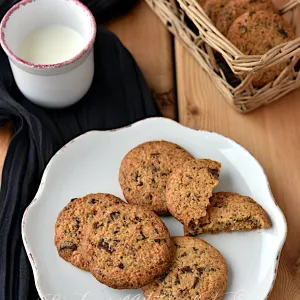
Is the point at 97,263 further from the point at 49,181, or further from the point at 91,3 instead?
the point at 91,3

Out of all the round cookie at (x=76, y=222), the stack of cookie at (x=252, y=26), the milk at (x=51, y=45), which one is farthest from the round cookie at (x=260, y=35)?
the round cookie at (x=76, y=222)

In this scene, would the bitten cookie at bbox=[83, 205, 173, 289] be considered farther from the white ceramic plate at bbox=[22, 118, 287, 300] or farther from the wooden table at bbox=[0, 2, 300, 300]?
the wooden table at bbox=[0, 2, 300, 300]

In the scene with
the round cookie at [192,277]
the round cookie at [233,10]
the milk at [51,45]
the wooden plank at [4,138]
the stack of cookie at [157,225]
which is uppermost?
the milk at [51,45]

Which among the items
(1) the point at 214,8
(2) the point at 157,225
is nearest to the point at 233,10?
(1) the point at 214,8

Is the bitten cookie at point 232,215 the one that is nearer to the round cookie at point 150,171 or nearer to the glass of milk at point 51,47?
the round cookie at point 150,171

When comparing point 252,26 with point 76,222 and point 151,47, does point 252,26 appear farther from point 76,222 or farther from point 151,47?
point 76,222

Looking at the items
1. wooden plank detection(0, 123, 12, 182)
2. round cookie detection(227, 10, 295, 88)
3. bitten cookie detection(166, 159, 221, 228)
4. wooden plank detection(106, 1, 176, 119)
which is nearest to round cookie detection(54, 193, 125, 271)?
bitten cookie detection(166, 159, 221, 228)
